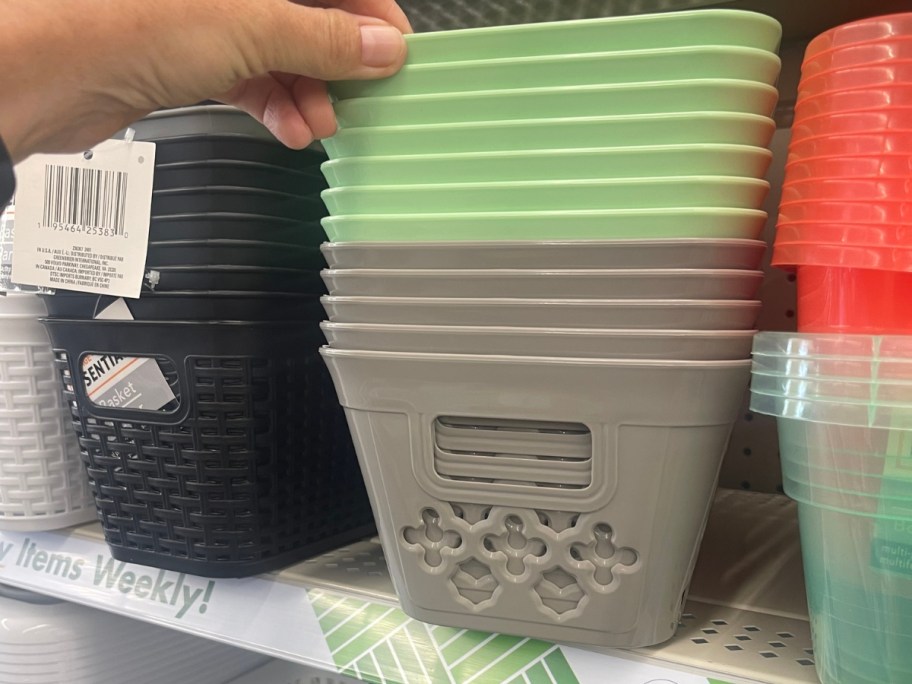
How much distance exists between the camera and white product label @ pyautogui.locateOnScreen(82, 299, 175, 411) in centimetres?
66

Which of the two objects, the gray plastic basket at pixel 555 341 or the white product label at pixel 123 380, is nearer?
the gray plastic basket at pixel 555 341

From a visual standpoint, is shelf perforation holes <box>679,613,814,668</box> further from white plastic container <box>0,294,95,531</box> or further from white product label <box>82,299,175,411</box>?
white plastic container <box>0,294,95,531</box>

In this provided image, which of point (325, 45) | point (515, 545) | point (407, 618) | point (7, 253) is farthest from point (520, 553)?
point (7, 253)

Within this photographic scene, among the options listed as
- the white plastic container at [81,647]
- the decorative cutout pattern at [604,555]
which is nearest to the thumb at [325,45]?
the decorative cutout pattern at [604,555]

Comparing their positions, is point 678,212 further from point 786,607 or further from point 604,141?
point 786,607

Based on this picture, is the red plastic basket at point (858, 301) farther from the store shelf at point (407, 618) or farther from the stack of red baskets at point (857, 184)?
the store shelf at point (407, 618)

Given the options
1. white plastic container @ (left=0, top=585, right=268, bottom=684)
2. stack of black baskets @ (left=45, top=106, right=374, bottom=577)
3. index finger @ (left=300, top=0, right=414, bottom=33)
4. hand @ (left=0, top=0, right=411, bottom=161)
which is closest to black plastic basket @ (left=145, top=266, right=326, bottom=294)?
stack of black baskets @ (left=45, top=106, right=374, bottom=577)

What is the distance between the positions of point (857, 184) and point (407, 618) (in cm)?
43

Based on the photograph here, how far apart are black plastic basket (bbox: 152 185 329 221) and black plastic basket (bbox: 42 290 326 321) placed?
7 cm

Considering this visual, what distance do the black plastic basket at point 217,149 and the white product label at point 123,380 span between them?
0.14m

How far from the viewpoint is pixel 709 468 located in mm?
505

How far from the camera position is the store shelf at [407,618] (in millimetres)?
510

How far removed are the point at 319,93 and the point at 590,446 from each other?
0.31 meters

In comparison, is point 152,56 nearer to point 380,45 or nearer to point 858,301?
point 380,45
